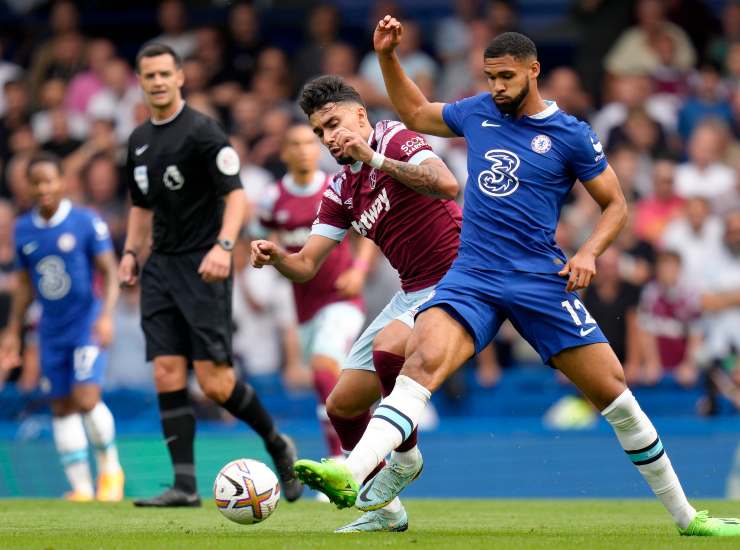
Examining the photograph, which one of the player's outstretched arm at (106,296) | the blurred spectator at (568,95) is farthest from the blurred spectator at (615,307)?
the player's outstretched arm at (106,296)

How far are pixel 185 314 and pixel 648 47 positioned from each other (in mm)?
8658

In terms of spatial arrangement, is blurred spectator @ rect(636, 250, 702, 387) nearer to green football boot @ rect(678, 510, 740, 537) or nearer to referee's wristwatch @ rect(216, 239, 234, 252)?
referee's wristwatch @ rect(216, 239, 234, 252)

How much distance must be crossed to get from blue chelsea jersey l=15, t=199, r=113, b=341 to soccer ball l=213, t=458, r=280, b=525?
4.53m

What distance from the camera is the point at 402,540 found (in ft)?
22.4

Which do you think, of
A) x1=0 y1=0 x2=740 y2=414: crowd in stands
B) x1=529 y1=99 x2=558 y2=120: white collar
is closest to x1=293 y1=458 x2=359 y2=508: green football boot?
x1=529 y1=99 x2=558 y2=120: white collar

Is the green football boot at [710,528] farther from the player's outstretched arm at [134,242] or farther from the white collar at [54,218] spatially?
the white collar at [54,218]

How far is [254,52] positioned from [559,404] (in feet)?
21.7

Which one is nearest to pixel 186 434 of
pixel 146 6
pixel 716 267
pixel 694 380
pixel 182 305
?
pixel 182 305

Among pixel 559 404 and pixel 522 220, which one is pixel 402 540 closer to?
pixel 522 220

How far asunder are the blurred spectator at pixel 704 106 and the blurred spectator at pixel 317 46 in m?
4.34

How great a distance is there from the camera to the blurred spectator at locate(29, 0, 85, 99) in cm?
1792

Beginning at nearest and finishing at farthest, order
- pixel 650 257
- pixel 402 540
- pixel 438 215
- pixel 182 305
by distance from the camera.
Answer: pixel 402 540 → pixel 438 215 → pixel 182 305 → pixel 650 257

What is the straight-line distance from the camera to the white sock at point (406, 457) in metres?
7.30

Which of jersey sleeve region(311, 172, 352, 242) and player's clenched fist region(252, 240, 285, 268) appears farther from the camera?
jersey sleeve region(311, 172, 352, 242)
